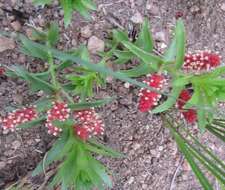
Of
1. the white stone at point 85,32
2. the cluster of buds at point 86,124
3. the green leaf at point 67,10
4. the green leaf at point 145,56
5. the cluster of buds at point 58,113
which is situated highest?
the green leaf at point 67,10

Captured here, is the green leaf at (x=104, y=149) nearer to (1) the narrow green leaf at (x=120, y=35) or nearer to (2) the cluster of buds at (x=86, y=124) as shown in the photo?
(2) the cluster of buds at (x=86, y=124)

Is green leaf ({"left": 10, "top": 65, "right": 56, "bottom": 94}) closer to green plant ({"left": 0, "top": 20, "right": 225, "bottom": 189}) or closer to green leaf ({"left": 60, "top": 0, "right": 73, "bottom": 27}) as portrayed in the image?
green plant ({"left": 0, "top": 20, "right": 225, "bottom": 189})

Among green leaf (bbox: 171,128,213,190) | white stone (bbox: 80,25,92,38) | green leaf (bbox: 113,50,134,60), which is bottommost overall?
green leaf (bbox: 171,128,213,190)

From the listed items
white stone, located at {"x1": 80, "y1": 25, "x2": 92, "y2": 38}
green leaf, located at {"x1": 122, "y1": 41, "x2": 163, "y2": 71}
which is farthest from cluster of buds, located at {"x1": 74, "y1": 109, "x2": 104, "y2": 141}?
white stone, located at {"x1": 80, "y1": 25, "x2": 92, "y2": 38}

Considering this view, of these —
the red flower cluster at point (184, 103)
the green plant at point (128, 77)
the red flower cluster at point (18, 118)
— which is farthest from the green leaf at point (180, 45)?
the red flower cluster at point (18, 118)

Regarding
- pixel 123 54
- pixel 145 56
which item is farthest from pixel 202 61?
pixel 123 54
